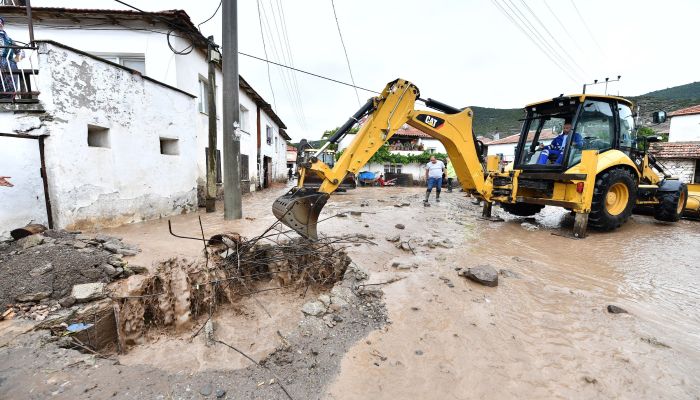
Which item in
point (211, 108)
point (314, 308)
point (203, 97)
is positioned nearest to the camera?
point (314, 308)

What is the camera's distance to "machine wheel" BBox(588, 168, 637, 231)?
5754 millimetres

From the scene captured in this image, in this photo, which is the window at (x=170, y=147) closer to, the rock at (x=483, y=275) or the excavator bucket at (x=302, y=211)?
the excavator bucket at (x=302, y=211)

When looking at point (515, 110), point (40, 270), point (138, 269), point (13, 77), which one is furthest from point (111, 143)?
point (515, 110)

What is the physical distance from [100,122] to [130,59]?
14.5 ft

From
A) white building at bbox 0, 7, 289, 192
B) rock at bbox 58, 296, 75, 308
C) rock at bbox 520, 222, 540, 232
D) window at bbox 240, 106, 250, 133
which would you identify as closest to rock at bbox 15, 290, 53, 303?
rock at bbox 58, 296, 75, 308

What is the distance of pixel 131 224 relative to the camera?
5742mm

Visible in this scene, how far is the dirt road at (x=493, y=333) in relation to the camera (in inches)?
79.7

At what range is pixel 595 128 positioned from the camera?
238 inches

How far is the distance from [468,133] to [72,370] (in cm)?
649

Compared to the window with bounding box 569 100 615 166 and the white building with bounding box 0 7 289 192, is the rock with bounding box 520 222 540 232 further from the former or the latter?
the white building with bounding box 0 7 289 192

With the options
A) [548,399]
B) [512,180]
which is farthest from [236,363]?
[512,180]

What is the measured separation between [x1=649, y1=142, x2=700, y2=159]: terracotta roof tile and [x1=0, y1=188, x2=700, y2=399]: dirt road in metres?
14.2

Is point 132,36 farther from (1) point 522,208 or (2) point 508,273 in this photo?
(1) point 522,208

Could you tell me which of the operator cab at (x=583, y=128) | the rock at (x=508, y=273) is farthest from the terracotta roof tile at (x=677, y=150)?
the rock at (x=508, y=273)
